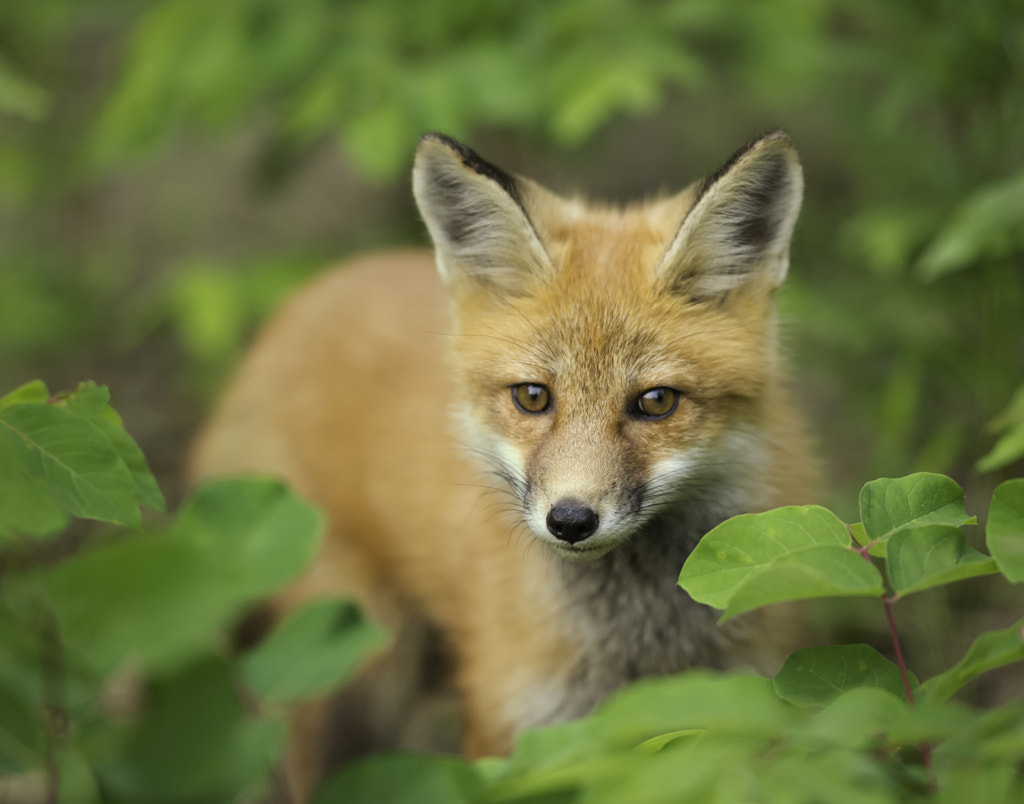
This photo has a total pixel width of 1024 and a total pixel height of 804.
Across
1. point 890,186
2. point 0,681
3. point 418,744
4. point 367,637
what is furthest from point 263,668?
point 890,186

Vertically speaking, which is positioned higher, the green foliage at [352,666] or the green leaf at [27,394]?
the green leaf at [27,394]

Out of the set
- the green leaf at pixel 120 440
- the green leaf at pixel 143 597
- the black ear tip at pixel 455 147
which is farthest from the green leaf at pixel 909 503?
the black ear tip at pixel 455 147

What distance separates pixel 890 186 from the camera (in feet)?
13.4

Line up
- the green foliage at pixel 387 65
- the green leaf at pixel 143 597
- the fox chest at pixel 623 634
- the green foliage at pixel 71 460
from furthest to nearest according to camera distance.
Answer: the green foliage at pixel 387 65 → the fox chest at pixel 623 634 → the green foliage at pixel 71 460 → the green leaf at pixel 143 597

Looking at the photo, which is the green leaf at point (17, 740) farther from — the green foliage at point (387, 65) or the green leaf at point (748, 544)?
the green foliage at point (387, 65)

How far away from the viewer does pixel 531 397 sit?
2.44m

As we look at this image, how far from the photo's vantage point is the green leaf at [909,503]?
1346mm

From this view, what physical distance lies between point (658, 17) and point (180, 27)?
220cm

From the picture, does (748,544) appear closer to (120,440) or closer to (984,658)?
(984,658)

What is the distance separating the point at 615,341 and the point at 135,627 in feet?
5.56

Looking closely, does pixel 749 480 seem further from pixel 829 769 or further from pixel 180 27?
pixel 180 27

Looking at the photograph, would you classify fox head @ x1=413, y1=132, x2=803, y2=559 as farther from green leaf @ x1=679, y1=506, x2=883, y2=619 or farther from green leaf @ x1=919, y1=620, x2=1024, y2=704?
green leaf @ x1=919, y1=620, x2=1024, y2=704

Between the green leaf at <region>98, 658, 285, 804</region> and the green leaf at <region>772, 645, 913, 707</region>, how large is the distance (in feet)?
2.30

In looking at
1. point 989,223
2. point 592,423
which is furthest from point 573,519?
point 989,223
